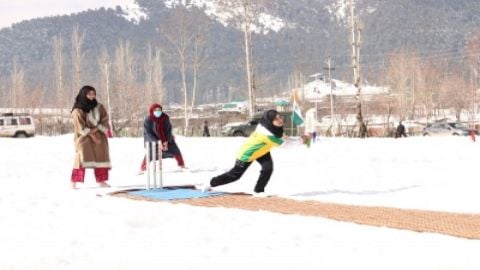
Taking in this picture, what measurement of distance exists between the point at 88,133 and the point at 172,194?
2.00m

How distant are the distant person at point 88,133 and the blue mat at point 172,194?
129 cm

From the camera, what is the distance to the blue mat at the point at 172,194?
8414 millimetres

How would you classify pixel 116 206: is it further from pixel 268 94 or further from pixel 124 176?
pixel 268 94

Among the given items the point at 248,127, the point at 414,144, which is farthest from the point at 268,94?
the point at 414,144

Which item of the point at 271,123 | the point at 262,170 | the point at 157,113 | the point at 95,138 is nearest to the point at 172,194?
the point at 262,170

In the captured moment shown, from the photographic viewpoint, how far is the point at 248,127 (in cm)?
3169

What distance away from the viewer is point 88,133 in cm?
998

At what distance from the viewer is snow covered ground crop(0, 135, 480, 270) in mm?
4691

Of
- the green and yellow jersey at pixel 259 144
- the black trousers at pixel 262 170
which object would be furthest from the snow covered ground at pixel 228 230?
the green and yellow jersey at pixel 259 144


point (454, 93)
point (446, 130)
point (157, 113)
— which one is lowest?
point (446, 130)

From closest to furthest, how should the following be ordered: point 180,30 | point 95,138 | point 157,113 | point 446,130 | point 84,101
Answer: point 84,101, point 95,138, point 157,113, point 446,130, point 180,30

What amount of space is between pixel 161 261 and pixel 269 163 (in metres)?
4.29

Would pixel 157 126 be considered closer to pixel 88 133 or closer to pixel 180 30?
pixel 88 133

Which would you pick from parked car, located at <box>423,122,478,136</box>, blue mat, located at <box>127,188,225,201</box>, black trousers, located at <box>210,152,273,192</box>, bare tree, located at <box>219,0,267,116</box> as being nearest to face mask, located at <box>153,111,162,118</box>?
blue mat, located at <box>127,188,225,201</box>
